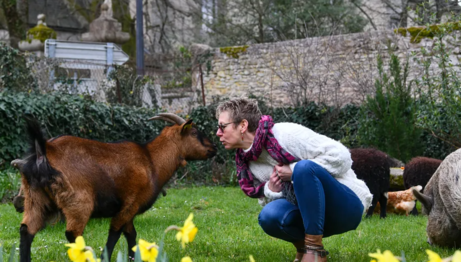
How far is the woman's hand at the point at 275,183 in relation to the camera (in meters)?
4.25

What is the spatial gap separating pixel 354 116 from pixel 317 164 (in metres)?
9.15

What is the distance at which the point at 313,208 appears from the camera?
4004 millimetres

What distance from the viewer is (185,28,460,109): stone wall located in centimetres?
1383

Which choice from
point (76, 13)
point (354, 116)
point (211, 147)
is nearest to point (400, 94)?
point (354, 116)

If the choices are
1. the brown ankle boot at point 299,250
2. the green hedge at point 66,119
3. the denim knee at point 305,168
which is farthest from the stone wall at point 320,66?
the denim knee at point 305,168

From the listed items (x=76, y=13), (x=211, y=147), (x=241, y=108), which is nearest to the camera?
(x=241, y=108)

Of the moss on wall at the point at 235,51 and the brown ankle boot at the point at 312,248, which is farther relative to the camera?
the moss on wall at the point at 235,51

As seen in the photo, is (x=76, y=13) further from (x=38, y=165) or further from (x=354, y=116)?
(x=38, y=165)

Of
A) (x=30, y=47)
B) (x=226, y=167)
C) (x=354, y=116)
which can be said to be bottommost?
(x=226, y=167)

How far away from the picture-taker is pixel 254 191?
4.42 metres

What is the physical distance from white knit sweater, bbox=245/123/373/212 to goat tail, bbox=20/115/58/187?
168 cm

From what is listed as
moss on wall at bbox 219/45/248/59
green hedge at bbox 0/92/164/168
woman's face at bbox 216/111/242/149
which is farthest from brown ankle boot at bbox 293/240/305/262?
moss on wall at bbox 219/45/248/59

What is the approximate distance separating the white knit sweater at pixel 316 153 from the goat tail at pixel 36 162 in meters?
1.68

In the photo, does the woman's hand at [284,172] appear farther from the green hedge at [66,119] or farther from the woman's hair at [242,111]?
the green hedge at [66,119]
